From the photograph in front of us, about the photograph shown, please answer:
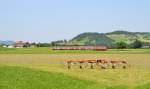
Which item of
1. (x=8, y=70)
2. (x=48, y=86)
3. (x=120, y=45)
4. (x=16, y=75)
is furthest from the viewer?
(x=120, y=45)

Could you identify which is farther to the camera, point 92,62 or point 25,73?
point 92,62

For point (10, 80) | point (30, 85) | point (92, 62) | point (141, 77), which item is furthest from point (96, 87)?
point (92, 62)

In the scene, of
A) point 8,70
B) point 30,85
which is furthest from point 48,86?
point 8,70

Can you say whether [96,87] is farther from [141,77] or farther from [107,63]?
[107,63]

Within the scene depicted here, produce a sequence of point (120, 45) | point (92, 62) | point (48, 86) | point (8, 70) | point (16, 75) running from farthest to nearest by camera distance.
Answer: point (120, 45) → point (92, 62) → point (8, 70) → point (16, 75) → point (48, 86)

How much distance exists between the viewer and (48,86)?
23.7m

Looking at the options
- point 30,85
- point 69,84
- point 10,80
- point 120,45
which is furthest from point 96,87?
point 120,45

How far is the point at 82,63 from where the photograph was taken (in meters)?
47.3

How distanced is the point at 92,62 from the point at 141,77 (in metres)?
15.1

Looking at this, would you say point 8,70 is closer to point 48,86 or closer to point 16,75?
point 16,75

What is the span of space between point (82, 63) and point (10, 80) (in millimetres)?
22231

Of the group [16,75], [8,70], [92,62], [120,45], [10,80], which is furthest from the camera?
[120,45]

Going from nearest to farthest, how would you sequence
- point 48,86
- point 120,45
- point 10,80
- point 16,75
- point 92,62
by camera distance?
point 48,86 → point 10,80 → point 16,75 → point 92,62 → point 120,45

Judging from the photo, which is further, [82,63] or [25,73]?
[82,63]
